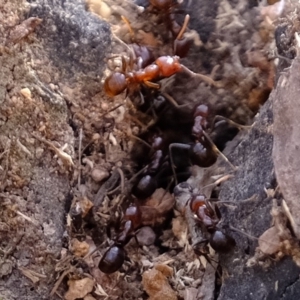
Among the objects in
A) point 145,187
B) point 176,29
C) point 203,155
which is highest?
Result: point 176,29

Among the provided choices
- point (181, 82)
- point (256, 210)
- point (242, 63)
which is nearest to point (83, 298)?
point (256, 210)

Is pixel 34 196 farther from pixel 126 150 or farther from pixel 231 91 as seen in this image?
pixel 231 91

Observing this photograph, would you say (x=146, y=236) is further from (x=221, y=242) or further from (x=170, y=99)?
(x=170, y=99)

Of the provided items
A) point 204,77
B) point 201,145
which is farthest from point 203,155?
point 204,77

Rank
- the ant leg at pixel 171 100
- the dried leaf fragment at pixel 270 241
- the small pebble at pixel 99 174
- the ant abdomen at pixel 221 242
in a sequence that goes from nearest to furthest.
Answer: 1. the dried leaf fragment at pixel 270 241
2. the ant abdomen at pixel 221 242
3. the small pebble at pixel 99 174
4. the ant leg at pixel 171 100

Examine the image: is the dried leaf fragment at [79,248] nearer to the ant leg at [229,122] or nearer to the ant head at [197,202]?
the ant head at [197,202]

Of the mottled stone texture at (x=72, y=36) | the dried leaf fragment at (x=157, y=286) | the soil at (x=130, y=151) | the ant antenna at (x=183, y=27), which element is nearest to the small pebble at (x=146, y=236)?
the soil at (x=130, y=151)
